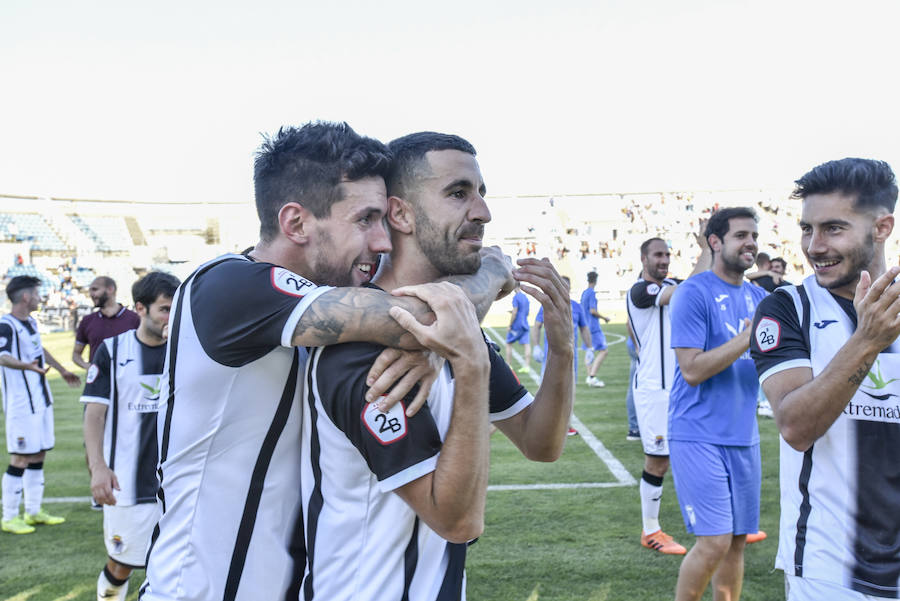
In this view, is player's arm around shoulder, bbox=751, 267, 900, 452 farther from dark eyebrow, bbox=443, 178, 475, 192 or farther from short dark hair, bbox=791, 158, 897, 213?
dark eyebrow, bbox=443, 178, 475, 192

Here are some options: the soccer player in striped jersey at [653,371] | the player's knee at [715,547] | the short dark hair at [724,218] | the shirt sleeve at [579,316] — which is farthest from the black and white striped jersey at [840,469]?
the shirt sleeve at [579,316]

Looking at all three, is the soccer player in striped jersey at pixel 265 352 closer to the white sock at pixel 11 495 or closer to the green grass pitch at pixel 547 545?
the green grass pitch at pixel 547 545

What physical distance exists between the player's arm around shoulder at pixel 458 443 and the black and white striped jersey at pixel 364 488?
0.18 feet

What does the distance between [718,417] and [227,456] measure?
3563 mm

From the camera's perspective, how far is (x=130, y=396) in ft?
17.1

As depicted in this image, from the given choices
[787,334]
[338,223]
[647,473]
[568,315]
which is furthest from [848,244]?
[647,473]

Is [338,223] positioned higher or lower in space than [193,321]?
higher

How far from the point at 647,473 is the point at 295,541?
4978mm

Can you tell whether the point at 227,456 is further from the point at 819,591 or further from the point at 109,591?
the point at 109,591

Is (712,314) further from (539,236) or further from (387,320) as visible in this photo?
(539,236)

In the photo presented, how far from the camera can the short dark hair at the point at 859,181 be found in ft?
9.61

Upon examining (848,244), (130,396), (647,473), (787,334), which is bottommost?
(647,473)

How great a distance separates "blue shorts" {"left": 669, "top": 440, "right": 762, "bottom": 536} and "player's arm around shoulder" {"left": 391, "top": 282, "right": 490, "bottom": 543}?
10.3 feet

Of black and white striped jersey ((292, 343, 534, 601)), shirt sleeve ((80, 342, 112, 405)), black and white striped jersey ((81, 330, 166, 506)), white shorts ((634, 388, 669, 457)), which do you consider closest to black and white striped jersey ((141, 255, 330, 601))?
black and white striped jersey ((292, 343, 534, 601))
